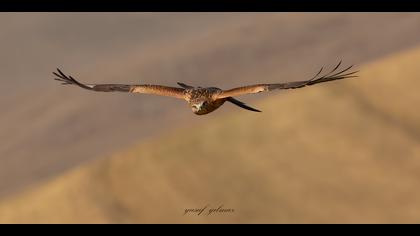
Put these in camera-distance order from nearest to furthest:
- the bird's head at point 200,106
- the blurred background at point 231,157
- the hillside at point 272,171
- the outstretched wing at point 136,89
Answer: the bird's head at point 200,106
the outstretched wing at point 136,89
the hillside at point 272,171
the blurred background at point 231,157

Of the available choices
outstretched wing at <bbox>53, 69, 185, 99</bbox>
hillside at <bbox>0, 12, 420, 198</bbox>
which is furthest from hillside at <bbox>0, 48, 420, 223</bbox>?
outstretched wing at <bbox>53, 69, 185, 99</bbox>

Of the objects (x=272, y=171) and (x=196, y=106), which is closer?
(x=196, y=106)

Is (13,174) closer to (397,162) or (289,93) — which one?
(289,93)

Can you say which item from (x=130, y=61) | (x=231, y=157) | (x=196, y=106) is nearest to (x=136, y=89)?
(x=196, y=106)

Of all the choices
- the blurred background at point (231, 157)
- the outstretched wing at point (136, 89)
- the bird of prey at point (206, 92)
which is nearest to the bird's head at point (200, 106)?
the bird of prey at point (206, 92)

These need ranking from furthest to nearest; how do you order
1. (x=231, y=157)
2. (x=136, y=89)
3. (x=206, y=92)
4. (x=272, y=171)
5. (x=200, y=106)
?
1. (x=231, y=157)
2. (x=272, y=171)
3. (x=136, y=89)
4. (x=206, y=92)
5. (x=200, y=106)

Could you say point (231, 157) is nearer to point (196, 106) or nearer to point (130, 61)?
point (196, 106)

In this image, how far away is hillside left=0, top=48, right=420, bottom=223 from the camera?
4316 cm

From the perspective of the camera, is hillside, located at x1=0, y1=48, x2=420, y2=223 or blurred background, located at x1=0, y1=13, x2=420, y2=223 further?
blurred background, located at x1=0, y1=13, x2=420, y2=223

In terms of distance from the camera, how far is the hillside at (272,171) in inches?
1699

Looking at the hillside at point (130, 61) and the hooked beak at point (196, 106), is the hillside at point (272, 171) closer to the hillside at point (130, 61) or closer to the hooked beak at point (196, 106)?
the hillside at point (130, 61)

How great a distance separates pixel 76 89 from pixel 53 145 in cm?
1107

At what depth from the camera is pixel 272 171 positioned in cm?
4547

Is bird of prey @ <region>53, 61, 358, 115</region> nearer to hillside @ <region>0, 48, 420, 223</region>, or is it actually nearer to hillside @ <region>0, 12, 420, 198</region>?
hillside @ <region>0, 48, 420, 223</region>
